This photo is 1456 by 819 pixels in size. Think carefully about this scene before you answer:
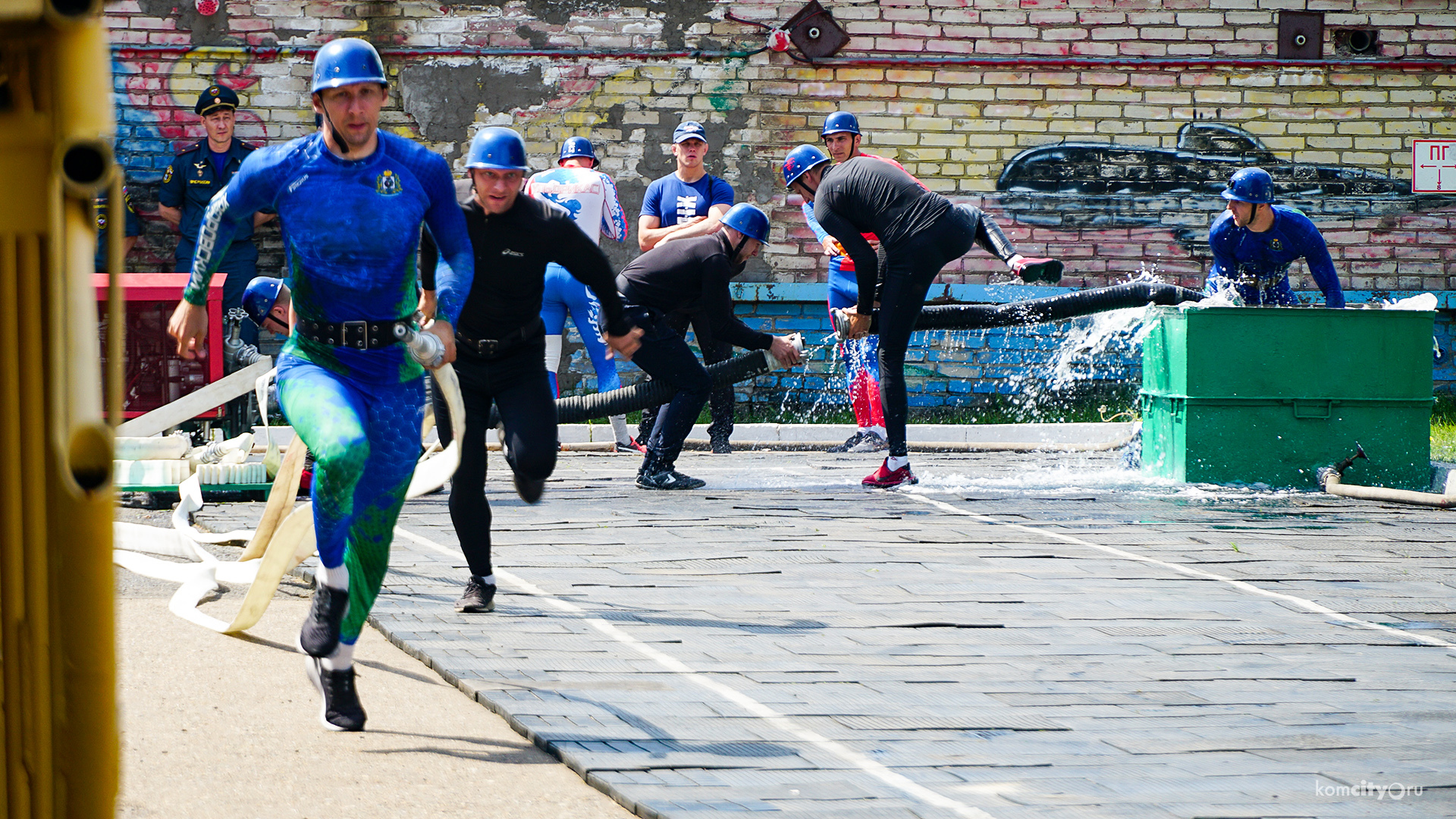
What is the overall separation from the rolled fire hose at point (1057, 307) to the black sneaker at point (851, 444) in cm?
120

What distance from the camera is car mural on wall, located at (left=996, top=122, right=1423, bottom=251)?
49.5 feet

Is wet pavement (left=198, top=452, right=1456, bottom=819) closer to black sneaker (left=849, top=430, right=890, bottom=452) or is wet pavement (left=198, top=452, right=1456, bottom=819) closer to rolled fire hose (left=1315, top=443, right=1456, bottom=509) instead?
rolled fire hose (left=1315, top=443, right=1456, bottom=509)

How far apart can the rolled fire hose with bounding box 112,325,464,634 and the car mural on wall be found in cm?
957

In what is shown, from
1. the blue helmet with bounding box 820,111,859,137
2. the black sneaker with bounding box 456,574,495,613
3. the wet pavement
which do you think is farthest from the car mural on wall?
the black sneaker with bounding box 456,574,495,613

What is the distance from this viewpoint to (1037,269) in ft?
31.8

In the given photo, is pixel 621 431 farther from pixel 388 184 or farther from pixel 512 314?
pixel 388 184

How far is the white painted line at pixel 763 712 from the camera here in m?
3.43

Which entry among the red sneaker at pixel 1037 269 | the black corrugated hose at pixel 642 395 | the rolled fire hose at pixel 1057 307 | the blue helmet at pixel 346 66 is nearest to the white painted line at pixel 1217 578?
the red sneaker at pixel 1037 269

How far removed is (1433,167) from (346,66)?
Result: 13535mm

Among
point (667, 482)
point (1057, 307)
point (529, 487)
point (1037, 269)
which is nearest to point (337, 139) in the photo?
point (529, 487)

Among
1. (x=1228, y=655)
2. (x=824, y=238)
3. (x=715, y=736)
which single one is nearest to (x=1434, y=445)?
(x=824, y=238)

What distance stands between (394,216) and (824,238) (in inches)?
300

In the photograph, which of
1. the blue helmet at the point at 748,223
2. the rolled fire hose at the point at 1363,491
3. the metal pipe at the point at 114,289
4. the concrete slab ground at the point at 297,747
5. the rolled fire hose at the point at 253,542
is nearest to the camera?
the metal pipe at the point at 114,289

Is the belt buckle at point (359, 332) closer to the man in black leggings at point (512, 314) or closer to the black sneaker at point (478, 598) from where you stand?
the man in black leggings at point (512, 314)
